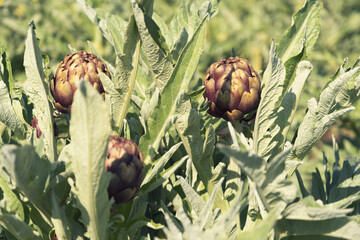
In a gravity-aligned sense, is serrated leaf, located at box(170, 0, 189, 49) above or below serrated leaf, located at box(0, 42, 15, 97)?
below

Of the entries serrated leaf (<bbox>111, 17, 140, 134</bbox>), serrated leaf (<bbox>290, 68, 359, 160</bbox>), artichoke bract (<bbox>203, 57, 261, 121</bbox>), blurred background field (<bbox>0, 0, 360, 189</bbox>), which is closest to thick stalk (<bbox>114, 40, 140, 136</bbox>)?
serrated leaf (<bbox>111, 17, 140, 134</bbox>)

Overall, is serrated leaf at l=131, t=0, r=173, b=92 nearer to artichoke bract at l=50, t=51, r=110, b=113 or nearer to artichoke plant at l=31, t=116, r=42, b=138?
artichoke bract at l=50, t=51, r=110, b=113

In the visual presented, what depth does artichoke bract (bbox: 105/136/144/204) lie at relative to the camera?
1.84ft

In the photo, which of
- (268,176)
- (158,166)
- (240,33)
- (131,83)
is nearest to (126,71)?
(131,83)

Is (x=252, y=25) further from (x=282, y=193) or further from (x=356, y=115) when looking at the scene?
(x=282, y=193)

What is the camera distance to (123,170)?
0.56m

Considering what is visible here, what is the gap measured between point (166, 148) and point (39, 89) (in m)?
0.21

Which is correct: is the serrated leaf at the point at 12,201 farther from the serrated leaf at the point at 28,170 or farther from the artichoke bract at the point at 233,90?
the artichoke bract at the point at 233,90

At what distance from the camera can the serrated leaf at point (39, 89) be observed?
64cm

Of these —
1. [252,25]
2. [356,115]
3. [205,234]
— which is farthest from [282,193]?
[252,25]

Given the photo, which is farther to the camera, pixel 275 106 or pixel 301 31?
pixel 301 31

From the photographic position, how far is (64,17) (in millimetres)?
2361

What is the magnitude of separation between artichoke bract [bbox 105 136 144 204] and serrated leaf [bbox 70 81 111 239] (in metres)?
0.03

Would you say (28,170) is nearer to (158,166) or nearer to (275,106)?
(158,166)
